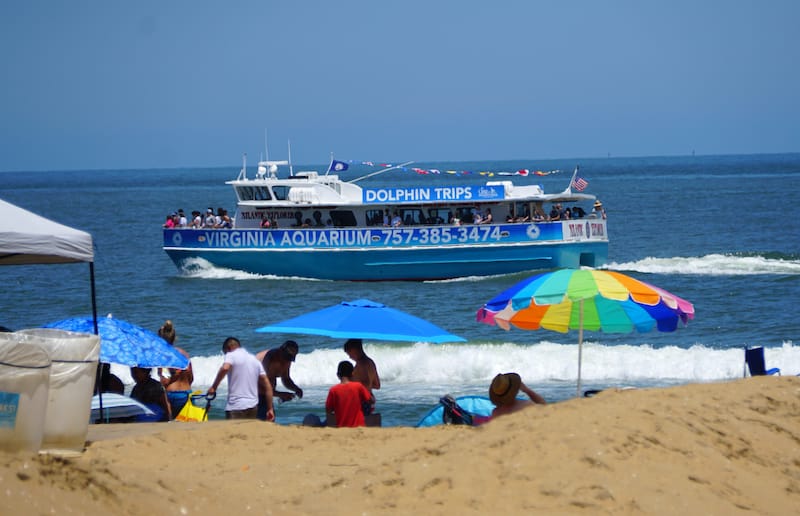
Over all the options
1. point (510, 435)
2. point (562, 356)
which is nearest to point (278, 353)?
point (510, 435)

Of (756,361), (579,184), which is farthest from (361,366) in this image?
(579,184)

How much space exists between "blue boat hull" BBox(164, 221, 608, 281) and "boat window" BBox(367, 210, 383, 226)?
0.52m

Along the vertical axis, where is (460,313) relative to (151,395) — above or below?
below

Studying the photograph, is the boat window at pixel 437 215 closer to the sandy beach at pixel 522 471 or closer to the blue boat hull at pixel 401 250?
the blue boat hull at pixel 401 250

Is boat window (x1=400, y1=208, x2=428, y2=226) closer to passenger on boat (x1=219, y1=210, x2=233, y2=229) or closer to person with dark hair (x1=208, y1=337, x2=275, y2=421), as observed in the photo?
passenger on boat (x1=219, y1=210, x2=233, y2=229)

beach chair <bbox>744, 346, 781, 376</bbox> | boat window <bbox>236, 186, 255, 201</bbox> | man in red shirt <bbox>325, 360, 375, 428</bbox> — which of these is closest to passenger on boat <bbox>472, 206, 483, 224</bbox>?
boat window <bbox>236, 186, 255, 201</bbox>

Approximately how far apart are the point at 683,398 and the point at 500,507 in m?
2.39

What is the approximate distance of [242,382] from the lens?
10.6 metres

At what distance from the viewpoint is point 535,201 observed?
98.0 ft

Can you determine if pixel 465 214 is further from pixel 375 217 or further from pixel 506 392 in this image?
pixel 506 392

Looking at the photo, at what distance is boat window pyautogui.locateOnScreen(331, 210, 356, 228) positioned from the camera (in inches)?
1180

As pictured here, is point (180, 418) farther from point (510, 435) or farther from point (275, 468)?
point (510, 435)

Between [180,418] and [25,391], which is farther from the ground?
[25,391]

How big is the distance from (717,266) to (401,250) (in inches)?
428
